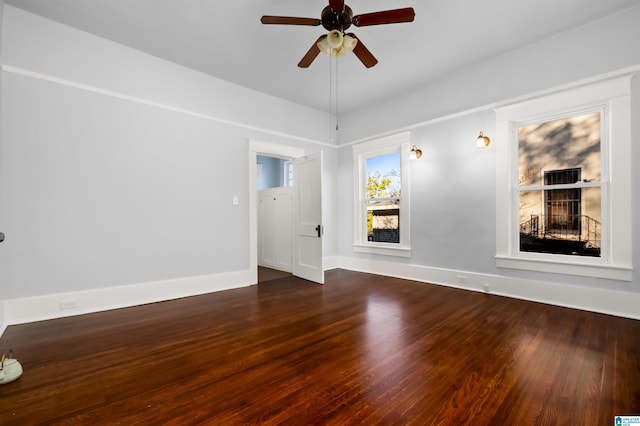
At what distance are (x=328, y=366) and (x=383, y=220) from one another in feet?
11.6

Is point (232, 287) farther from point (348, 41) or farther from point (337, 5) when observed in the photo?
point (337, 5)

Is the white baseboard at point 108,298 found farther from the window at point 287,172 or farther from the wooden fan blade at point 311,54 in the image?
the window at point 287,172

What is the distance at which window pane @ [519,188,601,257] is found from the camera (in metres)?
3.17

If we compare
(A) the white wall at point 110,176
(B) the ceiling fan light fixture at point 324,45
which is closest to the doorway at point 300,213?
(A) the white wall at point 110,176

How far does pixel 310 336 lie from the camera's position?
99.9 inches

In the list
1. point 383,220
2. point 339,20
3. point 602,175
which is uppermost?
point 339,20

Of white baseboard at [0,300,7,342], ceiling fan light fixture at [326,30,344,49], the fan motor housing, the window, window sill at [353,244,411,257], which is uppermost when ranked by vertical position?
the fan motor housing

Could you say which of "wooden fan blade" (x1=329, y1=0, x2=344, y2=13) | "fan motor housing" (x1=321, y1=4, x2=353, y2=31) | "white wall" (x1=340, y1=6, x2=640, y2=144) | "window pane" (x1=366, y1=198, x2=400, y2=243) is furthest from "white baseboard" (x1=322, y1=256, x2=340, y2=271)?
"wooden fan blade" (x1=329, y1=0, x2=344, y2=13)

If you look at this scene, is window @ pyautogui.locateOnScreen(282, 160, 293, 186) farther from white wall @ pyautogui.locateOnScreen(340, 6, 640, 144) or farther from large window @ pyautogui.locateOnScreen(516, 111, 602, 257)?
large window @ pyautogui.locateOnScreen(516, 111, 602, 257)

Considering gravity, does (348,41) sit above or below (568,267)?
above

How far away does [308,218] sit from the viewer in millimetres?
4863

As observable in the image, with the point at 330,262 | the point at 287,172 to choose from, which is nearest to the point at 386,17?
the point at 330,262

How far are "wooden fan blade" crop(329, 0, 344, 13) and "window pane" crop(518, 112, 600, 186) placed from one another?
2.86 m

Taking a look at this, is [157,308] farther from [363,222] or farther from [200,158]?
[363,222]
